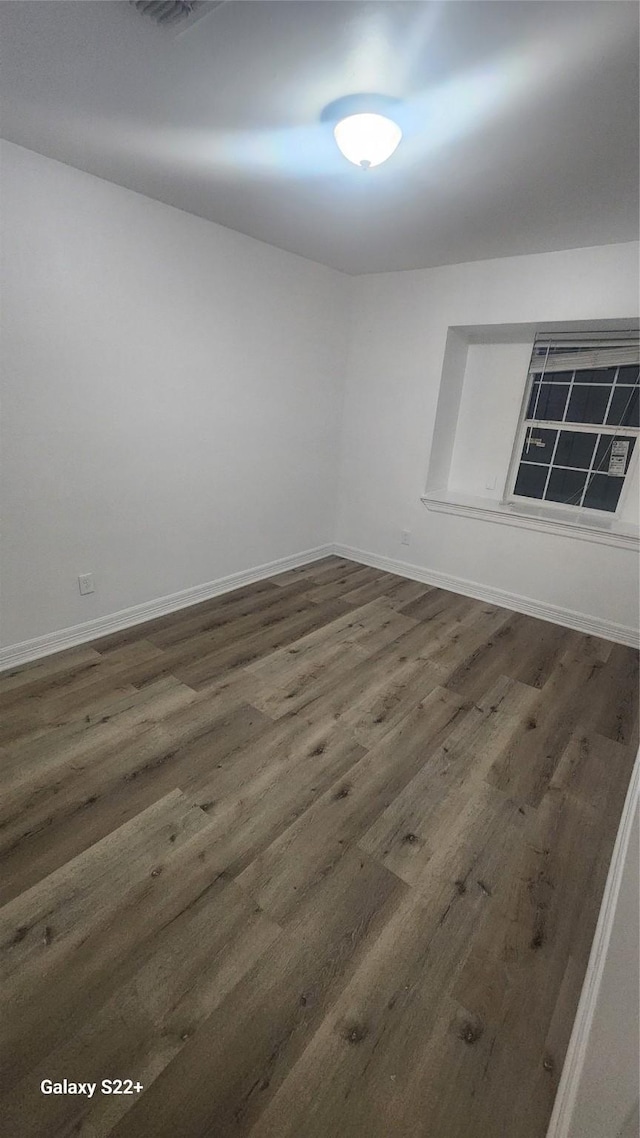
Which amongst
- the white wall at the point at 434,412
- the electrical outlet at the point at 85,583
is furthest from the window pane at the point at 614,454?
the electrical outlet at the point at 85,583

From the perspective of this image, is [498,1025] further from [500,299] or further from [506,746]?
[500,299]

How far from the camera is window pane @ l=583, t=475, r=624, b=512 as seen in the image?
336cm

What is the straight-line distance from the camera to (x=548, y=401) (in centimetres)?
353

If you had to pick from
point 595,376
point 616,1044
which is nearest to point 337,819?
point 616,1044

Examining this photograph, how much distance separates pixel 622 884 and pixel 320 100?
2.60 metres

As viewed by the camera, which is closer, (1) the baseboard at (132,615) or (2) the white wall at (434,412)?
(1) the baseboard at (132,615)

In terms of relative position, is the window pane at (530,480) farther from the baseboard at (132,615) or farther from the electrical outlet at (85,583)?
the electrical outlet at (85,583)

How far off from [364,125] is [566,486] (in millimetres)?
2856

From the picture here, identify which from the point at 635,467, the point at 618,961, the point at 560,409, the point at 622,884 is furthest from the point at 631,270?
the point at 618,961

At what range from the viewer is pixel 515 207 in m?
2.24

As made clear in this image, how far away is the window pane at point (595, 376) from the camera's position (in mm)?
3242

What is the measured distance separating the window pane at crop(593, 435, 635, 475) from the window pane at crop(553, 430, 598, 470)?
0.06 meters

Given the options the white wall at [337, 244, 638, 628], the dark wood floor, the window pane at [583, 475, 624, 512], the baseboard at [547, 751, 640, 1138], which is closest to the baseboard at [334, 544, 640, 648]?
the white wall at [337, 244, 638, 628]

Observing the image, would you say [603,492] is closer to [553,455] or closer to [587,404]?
[553,455]
